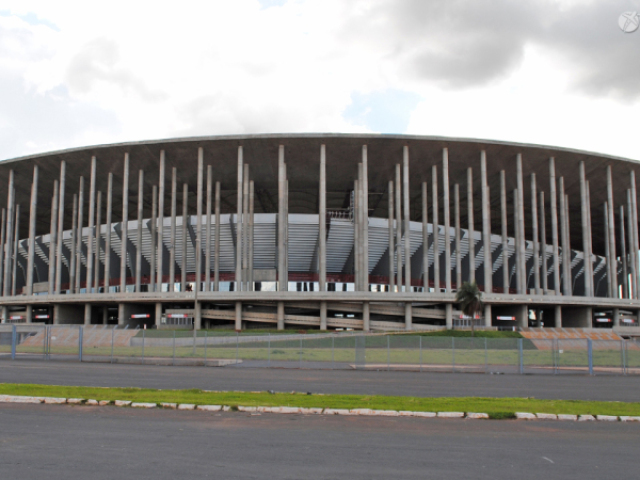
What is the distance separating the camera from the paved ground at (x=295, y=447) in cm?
738

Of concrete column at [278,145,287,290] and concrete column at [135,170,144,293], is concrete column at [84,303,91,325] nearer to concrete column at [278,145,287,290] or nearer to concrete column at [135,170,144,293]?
concrete column at [135,170,144,293]

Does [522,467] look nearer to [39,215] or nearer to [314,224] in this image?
[314,224]

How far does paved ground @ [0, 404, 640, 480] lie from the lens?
738 centimetres

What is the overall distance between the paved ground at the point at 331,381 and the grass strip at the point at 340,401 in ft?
6.80

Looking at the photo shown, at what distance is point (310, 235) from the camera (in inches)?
2292

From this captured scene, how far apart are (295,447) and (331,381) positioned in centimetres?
1103

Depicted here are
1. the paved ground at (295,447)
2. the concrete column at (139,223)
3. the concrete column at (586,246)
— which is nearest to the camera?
the paved ground at (295,447)

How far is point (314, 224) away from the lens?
57438 mm

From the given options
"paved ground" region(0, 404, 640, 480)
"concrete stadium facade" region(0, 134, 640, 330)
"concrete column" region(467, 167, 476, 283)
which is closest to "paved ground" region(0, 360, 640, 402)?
"paved ground" region(0, 404, 640, 480)

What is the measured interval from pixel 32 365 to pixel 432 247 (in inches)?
1793

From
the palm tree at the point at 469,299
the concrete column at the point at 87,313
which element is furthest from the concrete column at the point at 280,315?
the concrete column at the point at 87,313

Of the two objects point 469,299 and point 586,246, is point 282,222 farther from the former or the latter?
point 586,246

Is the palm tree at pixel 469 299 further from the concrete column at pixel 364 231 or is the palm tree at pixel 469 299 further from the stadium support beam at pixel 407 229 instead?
the concrete column at pixel 364 231

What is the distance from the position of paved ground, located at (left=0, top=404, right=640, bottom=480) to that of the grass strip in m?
1.05
